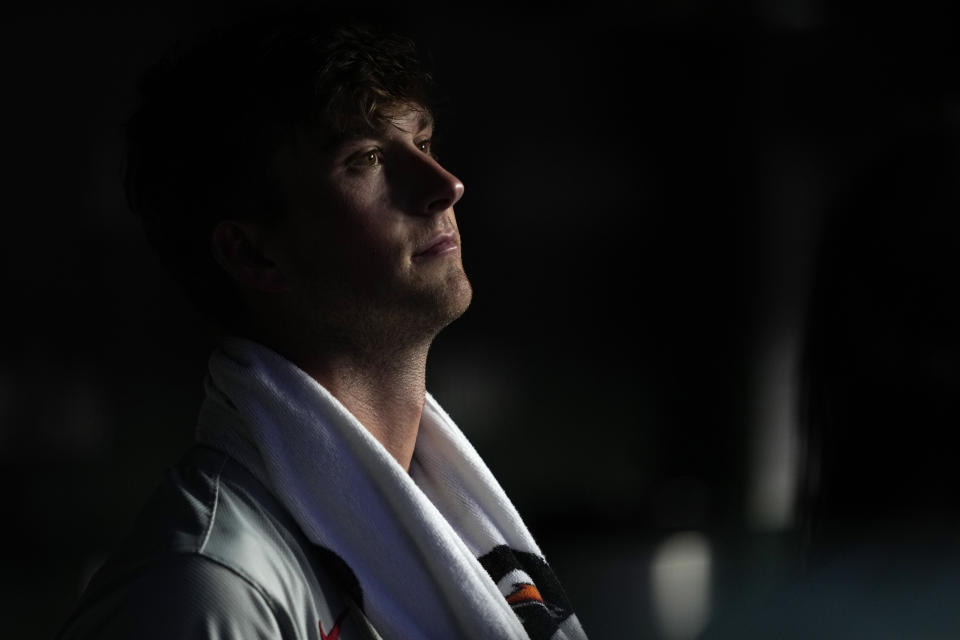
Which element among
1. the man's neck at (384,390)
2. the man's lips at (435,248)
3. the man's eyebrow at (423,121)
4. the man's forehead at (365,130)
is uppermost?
the man's eyebrow at (423,121)

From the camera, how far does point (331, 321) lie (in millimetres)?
970

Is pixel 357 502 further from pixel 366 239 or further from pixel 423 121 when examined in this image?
pixel 423 121

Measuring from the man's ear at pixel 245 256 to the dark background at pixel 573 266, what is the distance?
36.5 inches

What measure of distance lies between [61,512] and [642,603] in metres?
1.15

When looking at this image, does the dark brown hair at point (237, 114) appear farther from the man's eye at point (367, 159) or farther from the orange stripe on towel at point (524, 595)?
the orange stripe on towel at point (524, 595)

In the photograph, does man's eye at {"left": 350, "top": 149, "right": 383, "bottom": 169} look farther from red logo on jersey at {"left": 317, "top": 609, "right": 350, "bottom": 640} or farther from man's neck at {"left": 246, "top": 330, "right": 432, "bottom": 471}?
red logo on jersey at {"left": 317, "top": 609, "right": 350, "bottom": 640}

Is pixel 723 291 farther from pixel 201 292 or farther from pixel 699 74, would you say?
pixel 201 292

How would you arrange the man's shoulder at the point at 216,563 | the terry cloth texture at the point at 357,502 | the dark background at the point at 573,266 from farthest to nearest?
the dark background at the point at 573,266
the terry cloth texture at the point at 357,502
the man's shoulder at the point at 216,563

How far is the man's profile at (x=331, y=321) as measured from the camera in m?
0.82

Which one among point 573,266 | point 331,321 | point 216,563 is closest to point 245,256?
point 331,321

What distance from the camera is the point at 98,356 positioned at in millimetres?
1842

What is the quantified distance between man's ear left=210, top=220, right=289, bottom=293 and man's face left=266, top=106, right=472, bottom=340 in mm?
15

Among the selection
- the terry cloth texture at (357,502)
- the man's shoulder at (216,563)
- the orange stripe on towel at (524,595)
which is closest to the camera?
the man's shoulder at (216,563)

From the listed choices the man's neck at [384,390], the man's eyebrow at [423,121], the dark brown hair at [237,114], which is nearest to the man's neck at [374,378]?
the man's neck at [384,390]
